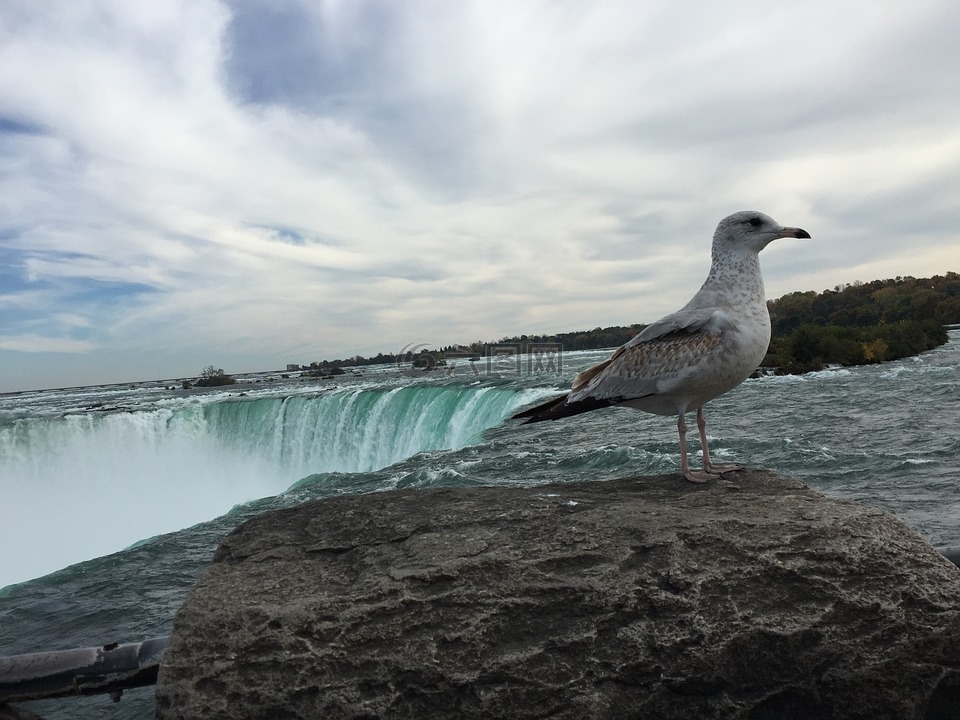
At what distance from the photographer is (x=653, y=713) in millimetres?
2346

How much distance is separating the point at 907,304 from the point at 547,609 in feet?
217

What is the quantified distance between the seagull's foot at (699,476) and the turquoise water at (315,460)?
13.8 ft

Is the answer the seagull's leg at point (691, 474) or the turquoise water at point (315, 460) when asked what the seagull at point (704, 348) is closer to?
the seagull's leg at point (691, 474)

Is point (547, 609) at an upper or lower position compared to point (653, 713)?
upper

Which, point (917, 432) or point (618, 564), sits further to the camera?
point (917, 432)

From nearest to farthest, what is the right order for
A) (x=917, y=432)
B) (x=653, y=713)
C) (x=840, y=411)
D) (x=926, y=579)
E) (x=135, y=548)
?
(x=653, y=713)
(x=926, y=579)
(x=135, y=548)
(x=917, y=432)
(x=840, y=411)

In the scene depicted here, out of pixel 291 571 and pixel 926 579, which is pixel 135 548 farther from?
pixel 926 579

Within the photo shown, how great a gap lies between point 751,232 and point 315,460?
19892mm

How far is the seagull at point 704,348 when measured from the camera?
146 inches

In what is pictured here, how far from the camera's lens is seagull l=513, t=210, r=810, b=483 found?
3715 mm

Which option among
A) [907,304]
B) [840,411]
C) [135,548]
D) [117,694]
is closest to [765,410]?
[840,411]

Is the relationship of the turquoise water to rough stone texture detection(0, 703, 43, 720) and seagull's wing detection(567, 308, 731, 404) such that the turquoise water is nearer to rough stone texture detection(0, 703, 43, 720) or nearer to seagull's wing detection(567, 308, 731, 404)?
rough stone texture detection(0, 703, 43, 720)

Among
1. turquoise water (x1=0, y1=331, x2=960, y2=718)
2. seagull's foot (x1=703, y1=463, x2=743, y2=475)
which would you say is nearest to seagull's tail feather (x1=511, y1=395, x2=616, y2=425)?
seagull's foot (x1=703, y1=463, x2=743, y2=475)

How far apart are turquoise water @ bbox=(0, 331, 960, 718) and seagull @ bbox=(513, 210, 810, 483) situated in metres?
4.12
